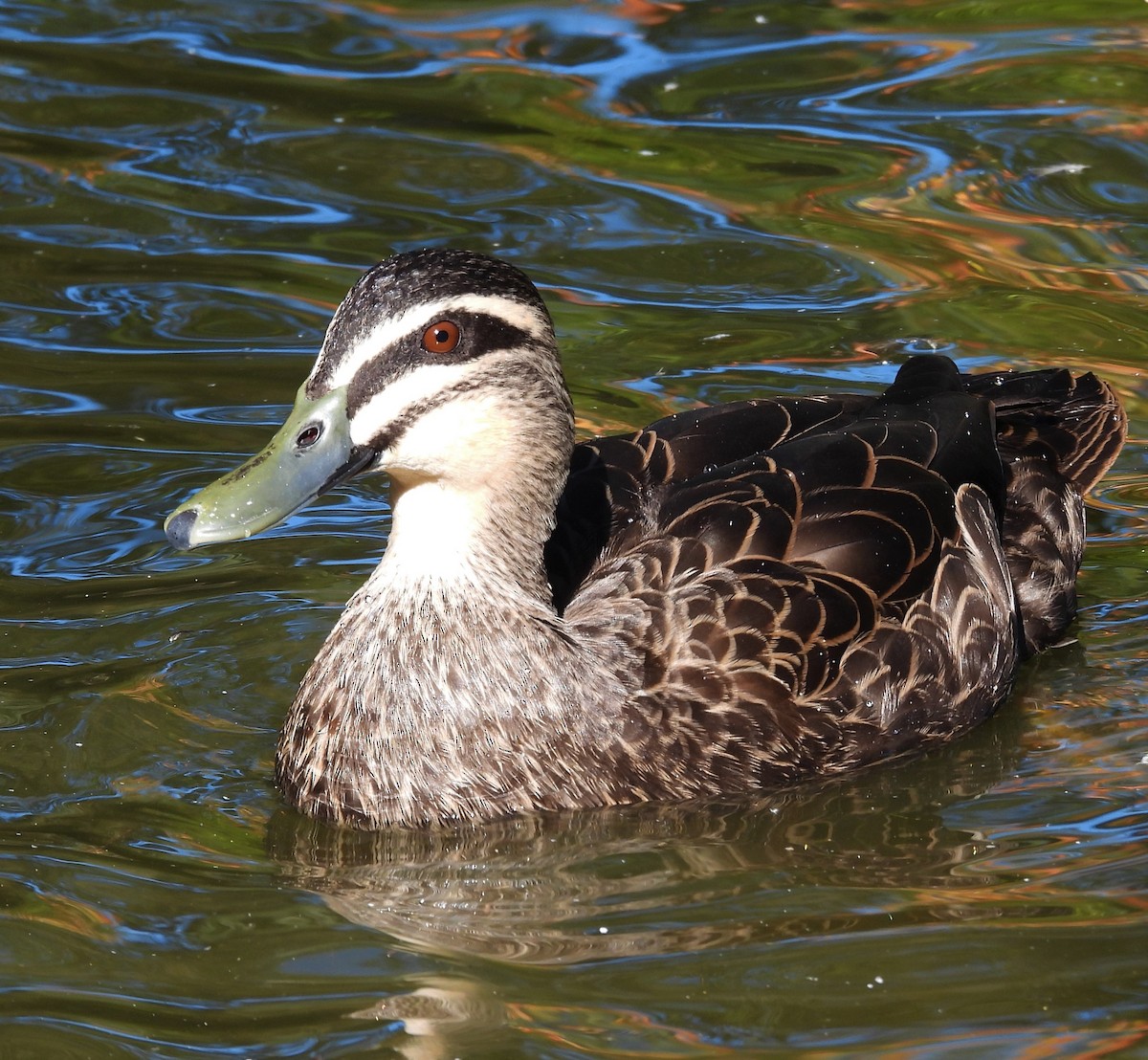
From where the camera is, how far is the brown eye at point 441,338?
6.32 meters

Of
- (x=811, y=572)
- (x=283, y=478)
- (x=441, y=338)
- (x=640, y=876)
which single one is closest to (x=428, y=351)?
(x=441, y=338)

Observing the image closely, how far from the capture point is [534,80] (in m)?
13.5

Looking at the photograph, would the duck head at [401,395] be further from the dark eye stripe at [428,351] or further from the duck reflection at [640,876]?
the duck reflection at [640,876]

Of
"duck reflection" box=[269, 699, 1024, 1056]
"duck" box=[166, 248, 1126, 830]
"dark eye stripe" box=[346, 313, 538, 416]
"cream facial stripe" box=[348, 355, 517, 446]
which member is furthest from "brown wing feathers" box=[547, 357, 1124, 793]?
"cream facial stripe" box=[348, 355, 517, 446]

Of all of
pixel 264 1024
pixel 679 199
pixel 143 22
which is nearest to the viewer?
pixel 264 1024

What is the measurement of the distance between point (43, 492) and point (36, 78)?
5.52 meters

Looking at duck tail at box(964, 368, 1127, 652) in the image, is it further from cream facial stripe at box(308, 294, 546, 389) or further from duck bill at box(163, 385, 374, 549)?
duck bill at box(163, 385, 374, 549)

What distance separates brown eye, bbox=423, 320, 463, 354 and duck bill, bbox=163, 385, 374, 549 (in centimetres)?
32

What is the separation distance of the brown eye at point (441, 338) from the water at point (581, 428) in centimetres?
159

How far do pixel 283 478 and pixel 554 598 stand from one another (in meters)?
1.44

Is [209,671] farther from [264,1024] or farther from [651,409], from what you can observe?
[651,409]

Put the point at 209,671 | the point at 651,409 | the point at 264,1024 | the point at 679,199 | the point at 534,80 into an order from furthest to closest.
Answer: the point at 534,80 < the point at 679,199 < the point at 651,409 < the point at 209,671 < the point at 264,1024

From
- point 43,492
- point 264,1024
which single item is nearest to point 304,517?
point 43,492

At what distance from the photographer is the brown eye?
632 cm
